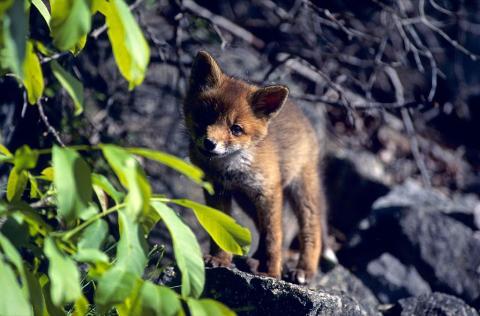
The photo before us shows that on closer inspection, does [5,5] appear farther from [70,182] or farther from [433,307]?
[433,307]

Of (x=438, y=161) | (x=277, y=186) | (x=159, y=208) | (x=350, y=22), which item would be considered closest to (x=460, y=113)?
(x=438, y=161)

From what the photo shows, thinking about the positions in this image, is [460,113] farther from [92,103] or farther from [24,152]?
[24,152]

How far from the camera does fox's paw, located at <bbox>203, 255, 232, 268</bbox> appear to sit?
5184 mm

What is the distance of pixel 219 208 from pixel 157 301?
304 centimetres

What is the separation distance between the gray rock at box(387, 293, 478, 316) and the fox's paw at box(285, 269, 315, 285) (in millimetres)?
765

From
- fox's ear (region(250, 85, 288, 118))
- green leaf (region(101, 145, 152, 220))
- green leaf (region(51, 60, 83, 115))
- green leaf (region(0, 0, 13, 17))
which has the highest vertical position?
green leaf (region(0, 0, 13, 17))

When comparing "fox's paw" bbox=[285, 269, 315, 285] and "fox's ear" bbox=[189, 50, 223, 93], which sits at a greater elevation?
"fox's ear" bbox=[189, 50, 223, 93]

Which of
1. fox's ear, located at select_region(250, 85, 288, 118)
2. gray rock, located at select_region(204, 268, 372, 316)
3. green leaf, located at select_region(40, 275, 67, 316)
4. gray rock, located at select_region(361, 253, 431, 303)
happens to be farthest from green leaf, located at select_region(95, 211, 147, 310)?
gray rock, located at select_region(361, 253, 431, 303)

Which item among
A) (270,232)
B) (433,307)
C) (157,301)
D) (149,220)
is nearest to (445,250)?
(433,307)

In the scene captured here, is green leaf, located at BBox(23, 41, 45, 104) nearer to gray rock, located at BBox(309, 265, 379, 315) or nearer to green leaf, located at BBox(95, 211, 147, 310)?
green leaf, located at BBox(95, 211, 147, 310)

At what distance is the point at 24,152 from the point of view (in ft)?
8.25

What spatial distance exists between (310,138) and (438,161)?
11.8 ft

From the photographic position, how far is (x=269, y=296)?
4512 millimetres

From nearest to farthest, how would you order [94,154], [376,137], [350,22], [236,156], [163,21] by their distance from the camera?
[236,156], [94,154], [163,21], [350,22], [376,137]
